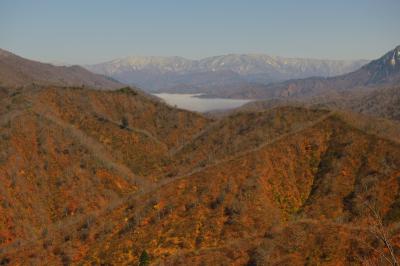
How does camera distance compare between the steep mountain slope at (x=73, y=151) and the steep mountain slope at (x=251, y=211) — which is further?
the steep mountain slope at (x=73, y=151)

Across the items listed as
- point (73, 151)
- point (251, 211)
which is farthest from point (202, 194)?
point (73, 151)

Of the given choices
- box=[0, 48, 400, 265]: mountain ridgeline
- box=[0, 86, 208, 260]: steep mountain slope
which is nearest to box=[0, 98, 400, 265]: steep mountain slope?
box=[0, 48, 400, 265]: mountain ridgeline

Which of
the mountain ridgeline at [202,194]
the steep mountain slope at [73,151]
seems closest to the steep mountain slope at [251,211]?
the mountain ridgeline at [202,194]

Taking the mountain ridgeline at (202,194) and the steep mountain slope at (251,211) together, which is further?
the mountain ridgeline at (202,194)

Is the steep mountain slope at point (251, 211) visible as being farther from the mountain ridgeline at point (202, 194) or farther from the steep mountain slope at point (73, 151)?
the steep mountain slope at point (73, 151)

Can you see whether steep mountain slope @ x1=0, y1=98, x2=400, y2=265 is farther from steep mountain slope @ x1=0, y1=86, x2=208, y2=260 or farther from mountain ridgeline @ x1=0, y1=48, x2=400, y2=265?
steep mountain slope @ x1=0, y1=86, x2=208, y2=260

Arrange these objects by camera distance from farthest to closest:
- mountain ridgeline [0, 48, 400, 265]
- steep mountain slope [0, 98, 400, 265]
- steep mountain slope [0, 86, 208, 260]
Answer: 1. steep mountain slope [0, 86, 208, 260]
2. mountain ridgeline [0, 48, 400, 265]
3. steep mountain slope [0, 98, 400, 265]

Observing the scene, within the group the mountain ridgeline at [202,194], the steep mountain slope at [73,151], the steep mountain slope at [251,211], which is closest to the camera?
the steep mountain slope at [251,211]

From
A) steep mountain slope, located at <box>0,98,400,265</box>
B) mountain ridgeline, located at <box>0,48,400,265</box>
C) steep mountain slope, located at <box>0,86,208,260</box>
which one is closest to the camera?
steep mountain slope, located at <box>0,98,400,265</box>

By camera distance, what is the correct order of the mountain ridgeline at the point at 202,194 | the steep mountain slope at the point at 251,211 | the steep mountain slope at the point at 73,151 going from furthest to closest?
the steep mountain slope at the point at 73,151 → the mountain ridgeline at the point at 202,194 → the steep mountain slope at the point at 251,211
